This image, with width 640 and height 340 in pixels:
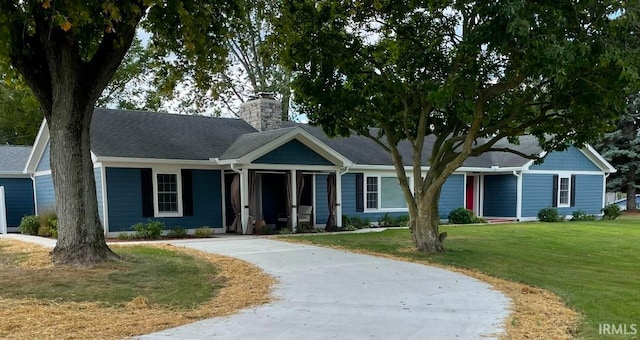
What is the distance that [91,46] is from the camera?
10422 mm

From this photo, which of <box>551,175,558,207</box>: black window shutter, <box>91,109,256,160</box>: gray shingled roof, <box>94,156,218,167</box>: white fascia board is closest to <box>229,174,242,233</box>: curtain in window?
<box>94,156,218,167</box>: white fascia board

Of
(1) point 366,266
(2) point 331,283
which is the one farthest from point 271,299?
(1) point 366,266

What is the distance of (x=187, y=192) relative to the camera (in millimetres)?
15094

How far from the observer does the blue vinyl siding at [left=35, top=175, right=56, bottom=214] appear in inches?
628

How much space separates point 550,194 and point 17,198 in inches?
867

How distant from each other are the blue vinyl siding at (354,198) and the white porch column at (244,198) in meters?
3.25

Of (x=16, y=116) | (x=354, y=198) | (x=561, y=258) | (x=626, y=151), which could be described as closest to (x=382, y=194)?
(x=354, y=198)

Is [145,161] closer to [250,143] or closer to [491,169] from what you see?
[250,143]

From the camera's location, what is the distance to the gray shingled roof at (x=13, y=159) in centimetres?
1775

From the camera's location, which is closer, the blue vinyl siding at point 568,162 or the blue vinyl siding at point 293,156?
the blue vinyl siding at point 293,156

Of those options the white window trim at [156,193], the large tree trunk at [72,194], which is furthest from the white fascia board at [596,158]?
the large tree trunk at [72,194]

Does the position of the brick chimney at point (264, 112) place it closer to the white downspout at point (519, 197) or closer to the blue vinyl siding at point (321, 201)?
the blue vinyl siding at point (321, 201)

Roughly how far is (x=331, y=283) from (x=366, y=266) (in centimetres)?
174

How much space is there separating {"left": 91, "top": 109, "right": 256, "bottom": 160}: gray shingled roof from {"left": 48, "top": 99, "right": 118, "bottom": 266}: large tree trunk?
5.05m
